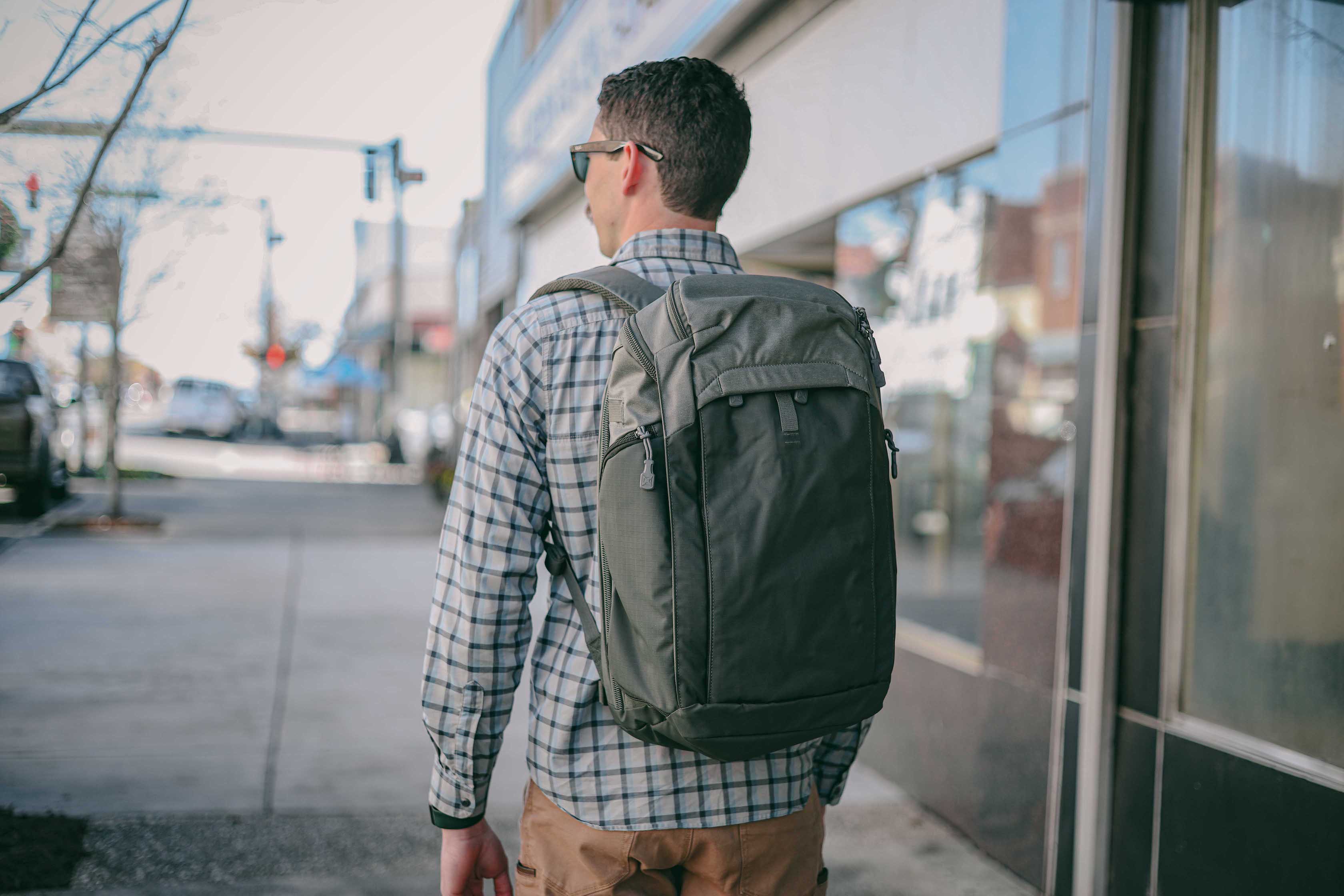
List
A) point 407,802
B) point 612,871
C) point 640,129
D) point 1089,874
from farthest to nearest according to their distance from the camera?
point 407,802 → point 1089,874 → point 640,129 → point 612,871

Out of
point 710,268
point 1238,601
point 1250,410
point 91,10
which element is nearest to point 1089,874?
point 1238,601

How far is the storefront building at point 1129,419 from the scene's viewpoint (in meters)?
2.79

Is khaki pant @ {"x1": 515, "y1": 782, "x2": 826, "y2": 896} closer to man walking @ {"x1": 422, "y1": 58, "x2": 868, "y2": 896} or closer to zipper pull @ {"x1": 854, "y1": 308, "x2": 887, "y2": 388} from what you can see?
man walking @ {"x1": 422, "y1": 58, "x2": 868, "y2": 896}

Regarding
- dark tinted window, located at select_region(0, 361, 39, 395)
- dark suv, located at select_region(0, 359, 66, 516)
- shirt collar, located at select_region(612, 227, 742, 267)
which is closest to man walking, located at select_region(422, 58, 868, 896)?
shirt collar, located at select_region(612, 227, 742, 267)

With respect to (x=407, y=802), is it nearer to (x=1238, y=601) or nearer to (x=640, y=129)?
(x=1238, y=601)

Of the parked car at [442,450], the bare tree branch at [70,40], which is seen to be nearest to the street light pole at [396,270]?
the parked car at [442,450]

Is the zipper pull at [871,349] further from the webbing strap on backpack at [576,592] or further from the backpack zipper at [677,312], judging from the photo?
the webbing strap on backpack at [576,592]

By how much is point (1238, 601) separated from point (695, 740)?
2169 mm

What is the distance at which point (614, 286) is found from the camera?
5.26 ft

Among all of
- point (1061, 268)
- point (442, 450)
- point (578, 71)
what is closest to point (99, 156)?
point (1061, 268)

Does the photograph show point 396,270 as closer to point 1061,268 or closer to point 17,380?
point 17,380

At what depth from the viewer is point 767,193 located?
6051 mm

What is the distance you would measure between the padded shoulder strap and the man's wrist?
0.77 m

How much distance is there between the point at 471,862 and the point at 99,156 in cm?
266
